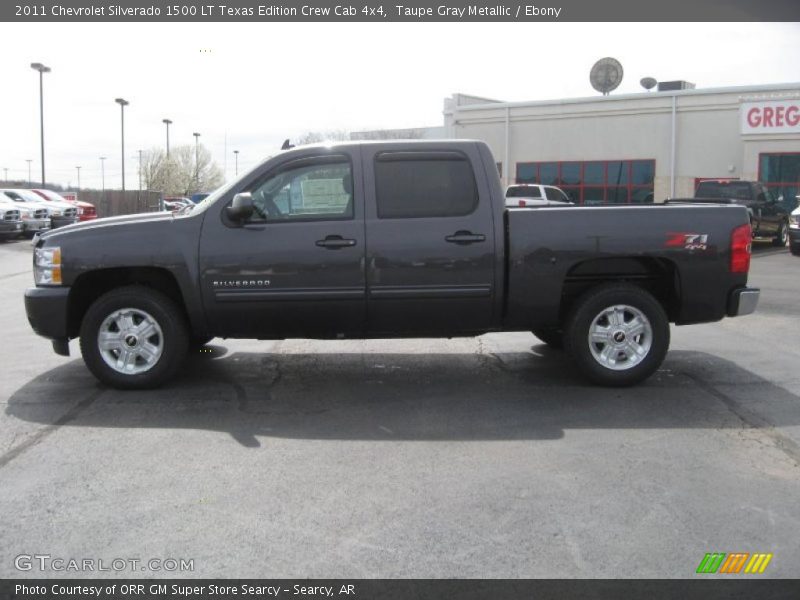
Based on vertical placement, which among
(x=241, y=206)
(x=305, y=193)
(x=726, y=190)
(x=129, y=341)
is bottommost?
(x=129, y=341)

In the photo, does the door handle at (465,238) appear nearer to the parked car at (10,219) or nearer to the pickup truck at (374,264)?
the pickup truck at (374,264)

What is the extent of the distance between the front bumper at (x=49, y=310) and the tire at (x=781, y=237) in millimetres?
22502

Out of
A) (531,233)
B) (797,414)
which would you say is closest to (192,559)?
(531,233)

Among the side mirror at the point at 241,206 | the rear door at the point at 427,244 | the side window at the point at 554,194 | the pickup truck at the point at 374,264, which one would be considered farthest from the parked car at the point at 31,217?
the rear door at the point at 427,244

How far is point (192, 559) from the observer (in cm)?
365

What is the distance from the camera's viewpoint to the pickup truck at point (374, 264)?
6.51 metres

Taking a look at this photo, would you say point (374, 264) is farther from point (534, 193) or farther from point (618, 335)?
point (534, 193)

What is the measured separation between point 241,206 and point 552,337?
11.5 feet

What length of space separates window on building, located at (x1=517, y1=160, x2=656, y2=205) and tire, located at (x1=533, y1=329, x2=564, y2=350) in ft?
80.8

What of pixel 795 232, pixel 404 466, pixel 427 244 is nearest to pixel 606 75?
pixel 795 232

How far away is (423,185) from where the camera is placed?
263 inches

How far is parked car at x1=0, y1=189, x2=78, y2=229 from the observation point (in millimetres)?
28109
